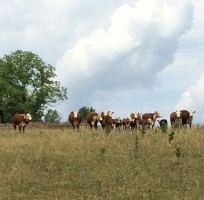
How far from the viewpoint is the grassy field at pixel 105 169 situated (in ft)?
36.1

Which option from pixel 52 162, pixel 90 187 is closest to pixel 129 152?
pixel 52 162

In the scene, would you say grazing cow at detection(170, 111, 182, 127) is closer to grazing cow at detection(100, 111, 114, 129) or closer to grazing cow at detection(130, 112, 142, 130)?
grazing cow at detection(100, 111, 114, 129)

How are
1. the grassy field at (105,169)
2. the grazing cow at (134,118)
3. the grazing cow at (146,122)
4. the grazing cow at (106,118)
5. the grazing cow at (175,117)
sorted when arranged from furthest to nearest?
the grazing cow at (134,118) → the grazing cow at (146,122) → the grazing cow at (106,118) → the grazing cow at (175,117) → the grassy field at (105,169)

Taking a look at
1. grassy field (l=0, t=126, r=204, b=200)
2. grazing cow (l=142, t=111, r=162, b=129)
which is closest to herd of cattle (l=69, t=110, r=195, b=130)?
grazing cow (l=142, t=111, r=162, b=129)

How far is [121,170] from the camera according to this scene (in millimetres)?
12930

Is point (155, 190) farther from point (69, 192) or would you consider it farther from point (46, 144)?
point (46, 144)

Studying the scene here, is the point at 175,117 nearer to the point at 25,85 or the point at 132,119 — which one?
the point at 132,119

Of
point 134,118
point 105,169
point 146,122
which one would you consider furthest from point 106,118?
point 105,169

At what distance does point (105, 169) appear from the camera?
43.9ft

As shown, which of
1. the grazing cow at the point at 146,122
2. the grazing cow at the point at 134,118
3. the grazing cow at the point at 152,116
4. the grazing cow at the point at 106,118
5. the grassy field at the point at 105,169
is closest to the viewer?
the grassy field at the point at 105,169

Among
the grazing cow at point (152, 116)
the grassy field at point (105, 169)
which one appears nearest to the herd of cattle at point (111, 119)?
the grazing cow at point (152, 116)

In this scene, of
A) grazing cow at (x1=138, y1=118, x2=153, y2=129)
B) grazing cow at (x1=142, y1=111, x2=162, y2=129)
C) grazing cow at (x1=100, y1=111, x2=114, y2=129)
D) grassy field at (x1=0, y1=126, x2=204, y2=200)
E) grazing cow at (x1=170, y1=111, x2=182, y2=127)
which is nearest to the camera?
grassy field at (x1=0, y1=126, x2=204, y2=200)

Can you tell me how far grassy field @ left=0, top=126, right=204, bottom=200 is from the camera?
11.0 meters

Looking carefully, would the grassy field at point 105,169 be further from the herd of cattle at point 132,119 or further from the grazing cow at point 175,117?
the grazing cow at point 175,117
